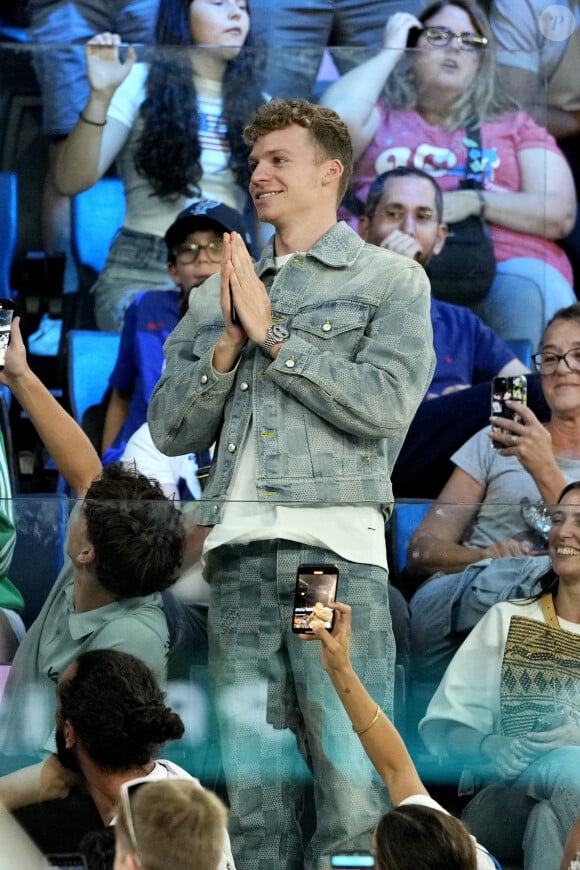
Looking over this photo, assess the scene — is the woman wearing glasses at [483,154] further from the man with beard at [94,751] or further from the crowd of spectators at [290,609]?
the man with beard at [94,751]

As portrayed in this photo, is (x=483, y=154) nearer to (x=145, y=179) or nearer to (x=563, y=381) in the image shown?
(x=145, y=179)

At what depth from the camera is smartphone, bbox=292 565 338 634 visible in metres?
2.87

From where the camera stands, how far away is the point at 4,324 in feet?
11.1

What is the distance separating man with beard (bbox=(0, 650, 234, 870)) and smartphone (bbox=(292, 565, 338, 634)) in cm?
27

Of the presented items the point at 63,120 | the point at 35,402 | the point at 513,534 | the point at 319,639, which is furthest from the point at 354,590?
the point at 63,120

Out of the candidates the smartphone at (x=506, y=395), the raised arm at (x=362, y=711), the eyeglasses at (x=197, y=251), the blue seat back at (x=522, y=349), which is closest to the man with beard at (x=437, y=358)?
the blue seat back at (x=522, y=349)

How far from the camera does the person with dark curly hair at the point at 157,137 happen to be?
5.38 meters

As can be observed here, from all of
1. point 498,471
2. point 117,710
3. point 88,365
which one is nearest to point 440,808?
point 117,710

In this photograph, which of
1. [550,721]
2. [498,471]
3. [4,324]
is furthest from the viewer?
[498,471]

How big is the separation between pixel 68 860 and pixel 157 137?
10.7ft

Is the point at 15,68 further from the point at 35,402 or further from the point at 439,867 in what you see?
the point at 439,867

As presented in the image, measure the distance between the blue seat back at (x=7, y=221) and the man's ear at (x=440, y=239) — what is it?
1.37 metres

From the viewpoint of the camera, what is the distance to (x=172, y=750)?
2.86m

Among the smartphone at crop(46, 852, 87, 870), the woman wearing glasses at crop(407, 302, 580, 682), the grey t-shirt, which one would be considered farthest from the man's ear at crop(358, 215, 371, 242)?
the smartphone at crop(46, 852, 87, 870)
